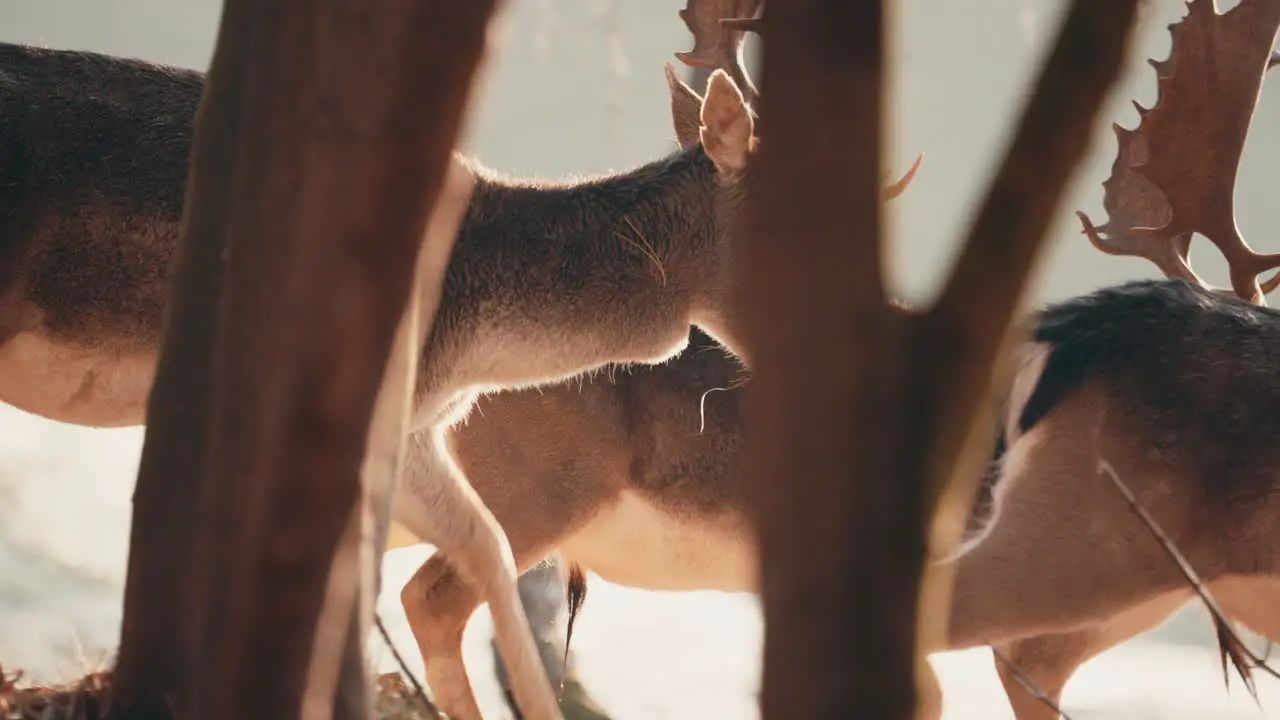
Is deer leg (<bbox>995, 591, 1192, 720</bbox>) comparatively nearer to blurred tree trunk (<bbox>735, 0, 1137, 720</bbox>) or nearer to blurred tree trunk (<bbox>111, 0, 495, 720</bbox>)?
blurred tree trunk (<bbox>111, 0, 495, 720</bbox>)

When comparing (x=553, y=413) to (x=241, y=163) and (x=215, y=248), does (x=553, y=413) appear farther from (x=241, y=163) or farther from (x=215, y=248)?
(x=241, y=163)

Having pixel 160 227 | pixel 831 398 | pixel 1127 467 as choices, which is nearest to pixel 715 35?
pixel 1127 467

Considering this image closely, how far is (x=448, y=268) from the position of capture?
3.39 metres

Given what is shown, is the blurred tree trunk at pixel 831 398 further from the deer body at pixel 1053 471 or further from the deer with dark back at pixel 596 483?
the deer with dark back at pixel 596 483

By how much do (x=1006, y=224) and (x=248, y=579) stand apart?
0.63m

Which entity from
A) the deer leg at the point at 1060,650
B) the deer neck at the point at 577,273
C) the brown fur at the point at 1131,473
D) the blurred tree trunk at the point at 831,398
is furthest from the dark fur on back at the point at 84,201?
the deer leg at the point at 1060,650

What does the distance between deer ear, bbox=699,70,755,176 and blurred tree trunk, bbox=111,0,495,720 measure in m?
2.07

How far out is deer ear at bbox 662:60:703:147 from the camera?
3.96 metres

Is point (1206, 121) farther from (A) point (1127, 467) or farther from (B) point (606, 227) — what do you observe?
(B) point (606, 227)

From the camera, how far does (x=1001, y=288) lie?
90 cm

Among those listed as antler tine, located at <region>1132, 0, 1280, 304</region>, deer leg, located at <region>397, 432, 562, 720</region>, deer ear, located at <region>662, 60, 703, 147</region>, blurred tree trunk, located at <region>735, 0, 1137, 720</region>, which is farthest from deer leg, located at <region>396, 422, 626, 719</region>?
blurred tree trunk, located at <region>735, 0, 1137, 720</region>

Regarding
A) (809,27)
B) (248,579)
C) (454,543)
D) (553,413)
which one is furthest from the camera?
(553,413)

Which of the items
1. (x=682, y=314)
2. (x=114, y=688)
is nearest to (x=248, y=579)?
(x=114, y=688)

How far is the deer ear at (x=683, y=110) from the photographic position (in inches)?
156
